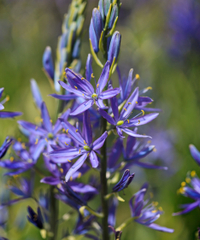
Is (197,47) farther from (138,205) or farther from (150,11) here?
(138,205)

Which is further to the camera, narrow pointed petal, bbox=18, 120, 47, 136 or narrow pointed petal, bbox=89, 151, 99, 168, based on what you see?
narrow pointed petal, bbox=18, 120, 47, 136

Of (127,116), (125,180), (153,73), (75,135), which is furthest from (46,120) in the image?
(153,73)

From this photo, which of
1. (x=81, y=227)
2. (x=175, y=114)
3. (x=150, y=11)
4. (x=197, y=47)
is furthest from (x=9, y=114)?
(x=150, y=11)

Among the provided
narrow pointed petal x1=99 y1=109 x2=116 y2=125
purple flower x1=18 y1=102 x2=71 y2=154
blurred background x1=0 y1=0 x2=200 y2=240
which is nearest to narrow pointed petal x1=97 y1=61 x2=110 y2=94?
narrow pointed petal x1=99 y1=109 x2=116 y2=125

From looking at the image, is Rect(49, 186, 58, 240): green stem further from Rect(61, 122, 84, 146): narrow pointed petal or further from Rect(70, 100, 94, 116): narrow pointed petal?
Rect(70, 100, 94, 116): narrow pointed petal

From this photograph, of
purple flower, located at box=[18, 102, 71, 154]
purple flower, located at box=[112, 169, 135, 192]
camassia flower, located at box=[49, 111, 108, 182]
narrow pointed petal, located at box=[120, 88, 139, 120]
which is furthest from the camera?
purple flower, located at box=[18, 102, 71, 154]

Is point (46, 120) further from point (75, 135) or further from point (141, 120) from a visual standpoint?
point (141, 120)

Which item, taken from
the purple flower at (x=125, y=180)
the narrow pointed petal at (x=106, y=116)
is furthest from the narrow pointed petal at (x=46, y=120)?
the purple flower at (x=125, y=180)

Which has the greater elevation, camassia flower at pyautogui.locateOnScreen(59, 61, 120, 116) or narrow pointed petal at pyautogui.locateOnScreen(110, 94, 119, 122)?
camassia flower at pyautogui.locateOnScreen(59, 61, 120, 116)
